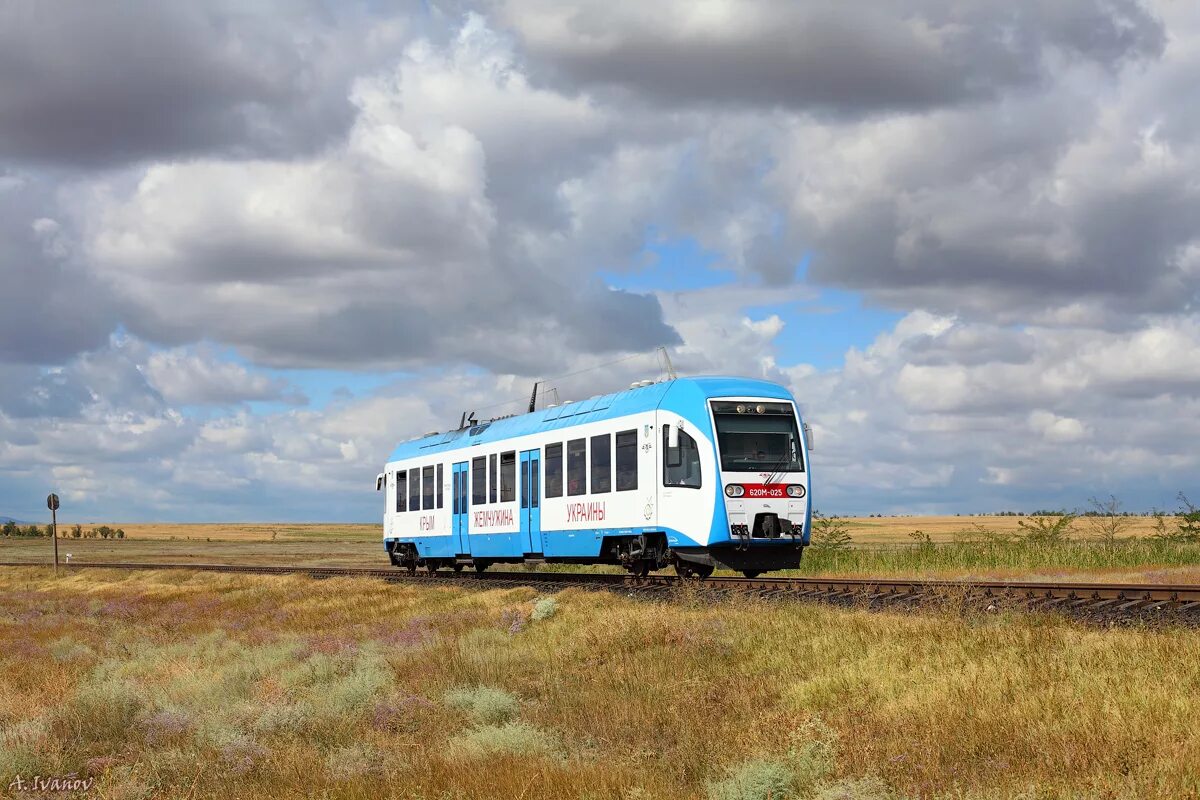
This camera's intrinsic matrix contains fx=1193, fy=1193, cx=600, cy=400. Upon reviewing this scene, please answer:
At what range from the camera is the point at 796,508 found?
2348 cm

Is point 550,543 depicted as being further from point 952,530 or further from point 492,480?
point 952,530

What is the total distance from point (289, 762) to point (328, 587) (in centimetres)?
2185

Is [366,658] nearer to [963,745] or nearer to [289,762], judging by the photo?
[289,762]

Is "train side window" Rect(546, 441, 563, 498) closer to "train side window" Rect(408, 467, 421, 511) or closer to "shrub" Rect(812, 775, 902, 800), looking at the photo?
"train side window" Rect(408, 467, 421, 511)

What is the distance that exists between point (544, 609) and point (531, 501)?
353 inches

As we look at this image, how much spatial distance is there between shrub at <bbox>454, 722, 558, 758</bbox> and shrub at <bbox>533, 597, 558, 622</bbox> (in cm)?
932

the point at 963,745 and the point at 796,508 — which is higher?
the point at 796,508

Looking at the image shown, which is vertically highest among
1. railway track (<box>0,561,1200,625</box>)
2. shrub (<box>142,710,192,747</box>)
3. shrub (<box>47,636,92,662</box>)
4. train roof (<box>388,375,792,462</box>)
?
train roof (<box>388,375,792,462</box>)

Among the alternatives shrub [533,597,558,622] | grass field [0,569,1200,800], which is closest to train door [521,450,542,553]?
shrub [533,597,558,622]

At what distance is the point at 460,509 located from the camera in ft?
113

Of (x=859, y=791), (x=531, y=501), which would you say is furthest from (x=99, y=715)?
(x=531, y=501)

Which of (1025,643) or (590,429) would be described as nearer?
(1025,643)

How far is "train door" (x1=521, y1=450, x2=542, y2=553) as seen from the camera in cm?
2894

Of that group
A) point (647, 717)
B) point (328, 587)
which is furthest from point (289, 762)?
point (328, 587)
